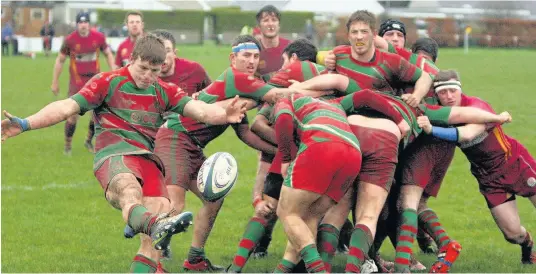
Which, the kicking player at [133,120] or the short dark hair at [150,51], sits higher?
the short dark hair at [150,51]

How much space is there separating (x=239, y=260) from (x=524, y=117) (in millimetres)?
15571

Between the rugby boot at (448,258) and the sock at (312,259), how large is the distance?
1.38 meters

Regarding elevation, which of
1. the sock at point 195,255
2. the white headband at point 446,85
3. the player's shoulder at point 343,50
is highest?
the player's shoulder at point 343,50

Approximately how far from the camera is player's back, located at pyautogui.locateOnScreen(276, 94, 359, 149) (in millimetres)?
8706

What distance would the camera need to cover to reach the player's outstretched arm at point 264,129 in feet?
32.2

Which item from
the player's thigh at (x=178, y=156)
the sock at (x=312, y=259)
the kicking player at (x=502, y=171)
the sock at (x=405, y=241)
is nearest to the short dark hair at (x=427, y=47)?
the kicking player at (x=502, y=171)

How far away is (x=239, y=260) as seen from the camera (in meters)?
9.48

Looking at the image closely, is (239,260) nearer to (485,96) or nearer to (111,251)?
(111,251)

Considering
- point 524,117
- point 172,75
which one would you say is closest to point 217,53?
point 524,117

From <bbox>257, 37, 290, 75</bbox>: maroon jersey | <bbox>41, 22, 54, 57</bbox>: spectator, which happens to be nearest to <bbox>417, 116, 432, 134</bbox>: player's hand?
<bbox>257, 37, 290, 75</bbox>: maroon jersey

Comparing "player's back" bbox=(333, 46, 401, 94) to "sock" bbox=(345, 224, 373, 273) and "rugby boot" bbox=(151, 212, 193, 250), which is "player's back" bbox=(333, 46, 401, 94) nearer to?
"sock" bbox=(345, 224, 373, 273)

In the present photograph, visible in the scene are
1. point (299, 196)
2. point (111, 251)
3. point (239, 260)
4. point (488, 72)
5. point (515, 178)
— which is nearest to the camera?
point (299, 196)

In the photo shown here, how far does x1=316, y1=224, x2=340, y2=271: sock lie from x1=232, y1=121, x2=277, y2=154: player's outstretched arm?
50.4 inches

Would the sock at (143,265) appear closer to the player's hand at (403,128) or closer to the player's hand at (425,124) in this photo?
the player's hand at (403,128)
